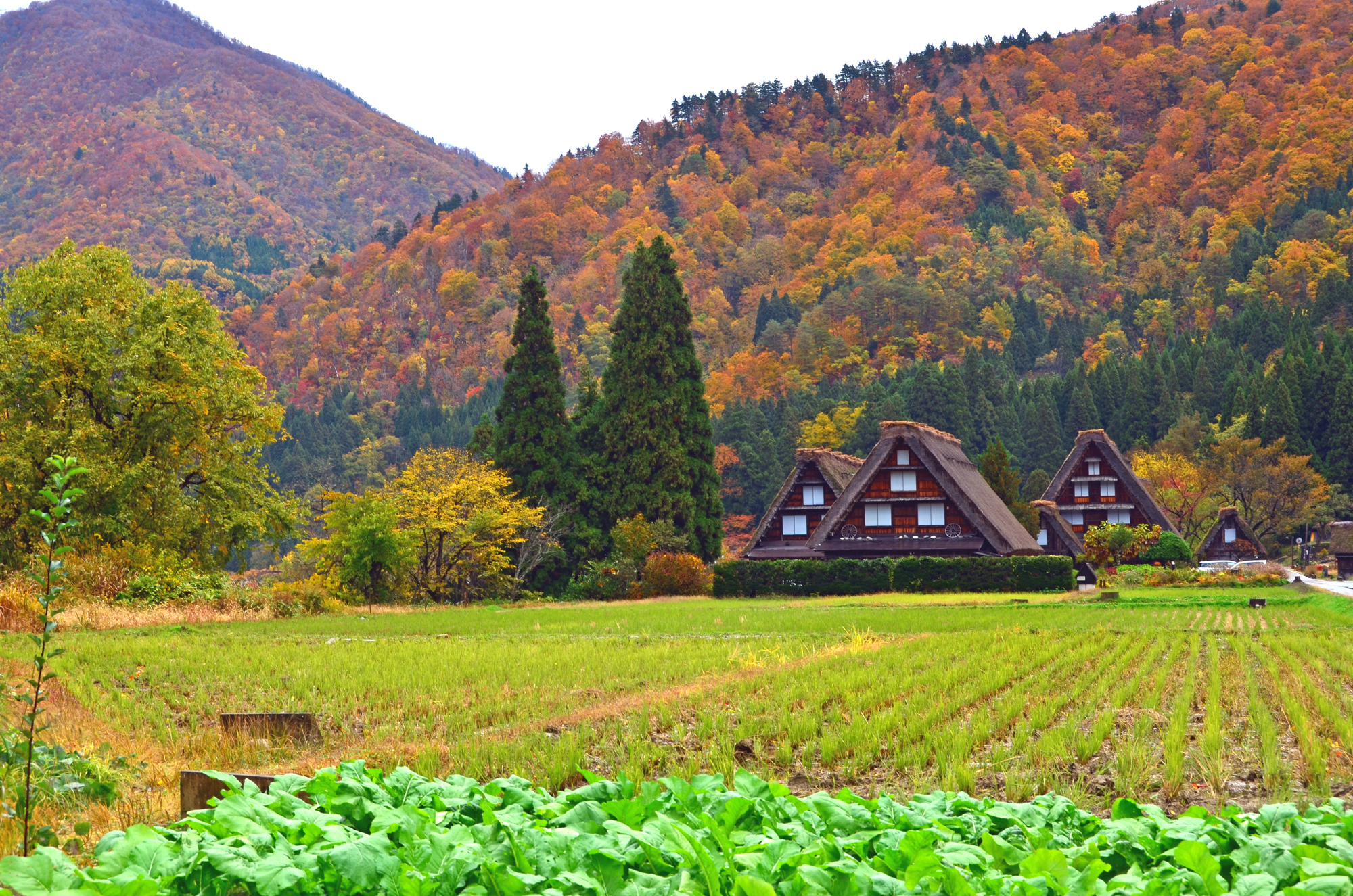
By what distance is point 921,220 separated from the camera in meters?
124

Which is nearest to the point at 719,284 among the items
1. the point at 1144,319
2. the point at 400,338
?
the point at 400,338

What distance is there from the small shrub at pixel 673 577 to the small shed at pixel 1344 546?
31248 mm

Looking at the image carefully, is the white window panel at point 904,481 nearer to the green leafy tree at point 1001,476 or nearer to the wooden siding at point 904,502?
the wooden siding at point 904,502

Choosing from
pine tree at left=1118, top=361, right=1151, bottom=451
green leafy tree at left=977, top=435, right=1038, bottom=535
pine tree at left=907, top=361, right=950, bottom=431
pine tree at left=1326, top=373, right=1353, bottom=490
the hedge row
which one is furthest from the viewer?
pine tree at left=907, top=361, right=950, bottom=431

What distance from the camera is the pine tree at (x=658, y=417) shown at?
44281 mm

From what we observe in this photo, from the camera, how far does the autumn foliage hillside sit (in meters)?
107

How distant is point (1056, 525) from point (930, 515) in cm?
1240

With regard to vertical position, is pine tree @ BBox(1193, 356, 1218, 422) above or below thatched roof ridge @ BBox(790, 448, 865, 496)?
above

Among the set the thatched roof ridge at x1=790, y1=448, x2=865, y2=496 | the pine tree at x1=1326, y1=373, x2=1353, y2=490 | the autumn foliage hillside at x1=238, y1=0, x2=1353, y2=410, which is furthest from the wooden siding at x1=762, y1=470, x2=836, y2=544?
the autumn foliage hillside at x1=238, y1=0, x2=1353, y2=410

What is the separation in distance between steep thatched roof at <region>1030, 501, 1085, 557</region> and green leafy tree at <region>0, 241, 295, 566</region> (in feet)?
117

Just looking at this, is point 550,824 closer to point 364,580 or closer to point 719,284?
Result: point 364,580

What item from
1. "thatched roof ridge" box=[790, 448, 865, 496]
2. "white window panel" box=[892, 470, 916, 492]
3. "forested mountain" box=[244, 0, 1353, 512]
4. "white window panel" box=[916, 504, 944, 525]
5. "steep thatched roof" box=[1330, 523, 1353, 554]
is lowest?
"steep thatched roof" box=[1330, 523, 1353, 554]

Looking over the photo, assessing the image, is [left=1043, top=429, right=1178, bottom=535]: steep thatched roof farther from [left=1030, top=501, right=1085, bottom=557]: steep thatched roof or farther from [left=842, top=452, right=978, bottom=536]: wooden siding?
[left=842, top=452, right=978, bottom=536]: wooden siding

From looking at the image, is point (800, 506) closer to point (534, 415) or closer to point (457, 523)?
point (534, 415)
